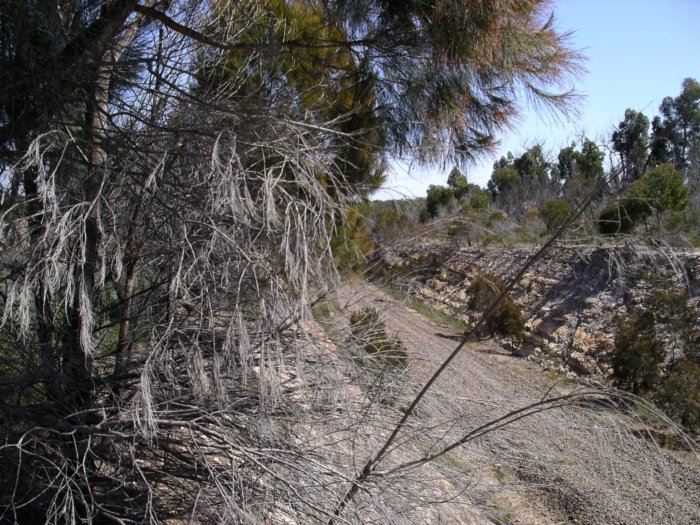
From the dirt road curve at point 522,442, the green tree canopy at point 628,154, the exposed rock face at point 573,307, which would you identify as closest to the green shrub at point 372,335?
the dirt road curve at point 522,442

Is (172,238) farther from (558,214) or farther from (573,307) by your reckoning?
(573,307)

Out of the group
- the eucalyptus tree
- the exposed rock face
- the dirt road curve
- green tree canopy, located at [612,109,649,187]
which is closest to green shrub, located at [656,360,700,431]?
the exposed rock face

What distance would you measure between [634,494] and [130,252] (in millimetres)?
4780

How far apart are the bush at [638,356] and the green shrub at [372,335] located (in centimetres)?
872

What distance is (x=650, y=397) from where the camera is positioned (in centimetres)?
1017

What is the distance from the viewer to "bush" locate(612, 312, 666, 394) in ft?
36.4

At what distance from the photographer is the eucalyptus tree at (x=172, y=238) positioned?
2538 mm

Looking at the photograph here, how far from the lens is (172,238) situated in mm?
3133

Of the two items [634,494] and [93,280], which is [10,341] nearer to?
[93,280]

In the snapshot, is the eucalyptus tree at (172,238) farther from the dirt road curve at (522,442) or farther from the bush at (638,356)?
the bush at (638,356)

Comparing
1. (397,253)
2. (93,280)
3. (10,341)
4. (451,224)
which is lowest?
(10,341)

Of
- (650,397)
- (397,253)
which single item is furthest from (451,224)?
(650,397)

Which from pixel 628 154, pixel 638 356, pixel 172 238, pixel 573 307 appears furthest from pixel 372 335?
pixel 573 307

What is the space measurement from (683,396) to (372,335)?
7745 millimetres
